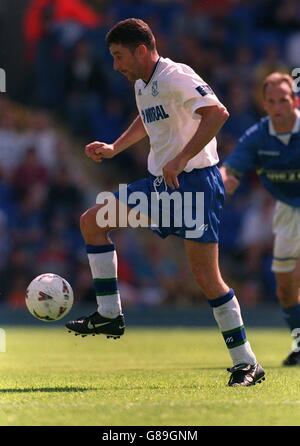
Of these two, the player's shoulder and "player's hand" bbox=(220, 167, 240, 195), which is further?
"player's hand" bbox=(220, 167, 240, 195)

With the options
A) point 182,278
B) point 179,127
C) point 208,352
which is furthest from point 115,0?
point 179,127

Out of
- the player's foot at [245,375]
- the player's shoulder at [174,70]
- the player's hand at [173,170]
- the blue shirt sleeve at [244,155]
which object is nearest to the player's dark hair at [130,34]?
the player's shoulder at [174,70]

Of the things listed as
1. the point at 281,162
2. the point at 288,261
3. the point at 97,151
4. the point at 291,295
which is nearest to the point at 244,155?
the point at 281,162

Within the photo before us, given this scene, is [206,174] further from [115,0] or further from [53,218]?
[115,0]

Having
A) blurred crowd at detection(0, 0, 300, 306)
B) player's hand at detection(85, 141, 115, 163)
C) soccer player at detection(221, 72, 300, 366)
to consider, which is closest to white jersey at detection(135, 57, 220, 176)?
player's hand at detection(85, 141, 115, 163)

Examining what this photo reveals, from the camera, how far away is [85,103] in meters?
17.9

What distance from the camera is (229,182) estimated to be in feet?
30.5

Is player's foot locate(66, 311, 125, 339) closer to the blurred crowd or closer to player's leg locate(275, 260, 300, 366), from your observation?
player's leg locate(275, 260, 300, 366)

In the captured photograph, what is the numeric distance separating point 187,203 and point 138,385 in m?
1.21

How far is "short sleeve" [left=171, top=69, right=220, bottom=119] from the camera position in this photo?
691 centimetres

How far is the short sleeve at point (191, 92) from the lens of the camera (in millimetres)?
6910

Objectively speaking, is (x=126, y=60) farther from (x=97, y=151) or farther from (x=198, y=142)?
(x=198, y=142)

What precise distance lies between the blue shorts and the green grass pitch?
987 millimetres

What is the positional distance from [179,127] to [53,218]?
9.91 m
